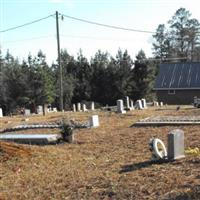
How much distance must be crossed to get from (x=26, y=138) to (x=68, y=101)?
4048 centimetres

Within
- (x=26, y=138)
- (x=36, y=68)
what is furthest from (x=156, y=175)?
(x=36, y=68)

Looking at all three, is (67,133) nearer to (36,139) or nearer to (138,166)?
(36,139)

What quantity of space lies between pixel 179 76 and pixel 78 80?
12.1 m

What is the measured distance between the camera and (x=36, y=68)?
45.5m

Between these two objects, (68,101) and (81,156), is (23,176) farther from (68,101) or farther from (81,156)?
(68,101)

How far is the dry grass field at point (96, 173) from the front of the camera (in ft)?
24.5

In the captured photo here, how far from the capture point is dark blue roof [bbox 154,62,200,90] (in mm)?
53728

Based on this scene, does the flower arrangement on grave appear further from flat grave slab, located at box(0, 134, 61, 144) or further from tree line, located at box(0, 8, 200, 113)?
tree line, located at box(0, 8, 200, 113)

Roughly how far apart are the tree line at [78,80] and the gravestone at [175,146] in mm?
35438

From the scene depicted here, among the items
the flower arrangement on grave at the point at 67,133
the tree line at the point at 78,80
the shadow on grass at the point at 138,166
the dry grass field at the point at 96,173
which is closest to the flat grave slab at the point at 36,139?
the flower arrangement on grave at the point at 67,133

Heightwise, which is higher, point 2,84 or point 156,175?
point 2,84

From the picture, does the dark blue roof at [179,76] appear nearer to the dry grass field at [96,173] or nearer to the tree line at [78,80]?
the tree line at [78,80]

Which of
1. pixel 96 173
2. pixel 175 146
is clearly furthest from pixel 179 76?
pixel 96 173

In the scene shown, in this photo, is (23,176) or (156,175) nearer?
(156,175)
